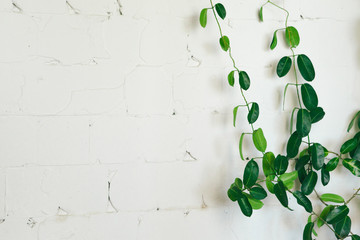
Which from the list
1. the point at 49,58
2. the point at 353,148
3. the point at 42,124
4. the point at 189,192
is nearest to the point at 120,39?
the point at 49,58

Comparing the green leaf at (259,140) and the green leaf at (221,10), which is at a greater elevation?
the green leaf at (221,10)

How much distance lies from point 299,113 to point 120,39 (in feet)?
2.03

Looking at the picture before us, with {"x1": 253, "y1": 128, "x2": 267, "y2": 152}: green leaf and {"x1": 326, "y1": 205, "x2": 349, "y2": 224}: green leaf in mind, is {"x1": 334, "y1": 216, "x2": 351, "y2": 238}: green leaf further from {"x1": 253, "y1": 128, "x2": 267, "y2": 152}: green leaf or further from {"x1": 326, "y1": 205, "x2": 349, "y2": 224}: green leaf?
{"x1": 253, "y1": 128, "x2": 267, "y2": 152}: green leaf

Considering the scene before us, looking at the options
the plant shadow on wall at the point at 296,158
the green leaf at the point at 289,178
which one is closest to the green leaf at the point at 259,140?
the plant shadow on wall at the point at 296,158

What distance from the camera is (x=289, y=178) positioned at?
1068 mm

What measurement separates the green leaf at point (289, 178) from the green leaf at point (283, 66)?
0.32 m

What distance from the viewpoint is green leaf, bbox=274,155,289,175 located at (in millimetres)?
1071

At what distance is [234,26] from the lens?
111 centimetres

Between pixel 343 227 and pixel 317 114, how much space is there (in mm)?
378

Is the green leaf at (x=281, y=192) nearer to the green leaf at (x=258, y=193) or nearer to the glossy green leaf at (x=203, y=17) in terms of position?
the green leaf at (x=258, y=193)

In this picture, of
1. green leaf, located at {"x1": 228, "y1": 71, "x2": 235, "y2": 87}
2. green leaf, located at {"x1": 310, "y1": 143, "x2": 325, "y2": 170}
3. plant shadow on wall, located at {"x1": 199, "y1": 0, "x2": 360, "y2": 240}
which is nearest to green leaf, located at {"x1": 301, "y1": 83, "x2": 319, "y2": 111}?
plant shadow on wall, located at {"x1": 199, "y1": 0, "x2": 360, "y2": 240}

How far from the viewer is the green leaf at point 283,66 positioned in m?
1.09

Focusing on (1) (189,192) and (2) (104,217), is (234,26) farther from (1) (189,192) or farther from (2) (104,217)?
(2) (104,217)

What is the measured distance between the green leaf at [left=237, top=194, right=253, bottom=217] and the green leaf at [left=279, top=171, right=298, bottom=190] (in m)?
0.14
